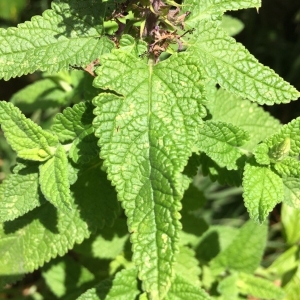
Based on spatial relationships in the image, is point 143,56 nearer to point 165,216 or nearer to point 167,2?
point 167,2

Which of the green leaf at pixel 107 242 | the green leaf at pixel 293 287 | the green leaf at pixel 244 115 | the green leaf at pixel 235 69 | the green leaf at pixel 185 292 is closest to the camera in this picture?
the green leaf at pixel 235 69

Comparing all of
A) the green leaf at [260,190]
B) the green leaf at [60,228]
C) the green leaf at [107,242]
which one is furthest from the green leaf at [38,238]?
the green leaf at [260,190]

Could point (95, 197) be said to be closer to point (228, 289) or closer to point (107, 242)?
point (107, 242)

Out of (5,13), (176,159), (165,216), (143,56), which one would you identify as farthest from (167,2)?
(5,13)

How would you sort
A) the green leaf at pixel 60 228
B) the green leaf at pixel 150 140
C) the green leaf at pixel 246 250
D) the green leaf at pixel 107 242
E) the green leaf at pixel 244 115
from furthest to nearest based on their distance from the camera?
the green leaf at pixel 246 250, the green leaf at pixel 107 242, the green leaf at pixel 244 115, the green leaf at pixel 60 228, the green leaf at pixel 150 140

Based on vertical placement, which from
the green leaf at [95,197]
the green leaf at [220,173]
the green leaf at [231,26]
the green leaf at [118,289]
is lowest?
the green leaf at [118,289]

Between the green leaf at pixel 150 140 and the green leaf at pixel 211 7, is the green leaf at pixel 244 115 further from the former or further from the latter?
the green leaf at pixel 150 140

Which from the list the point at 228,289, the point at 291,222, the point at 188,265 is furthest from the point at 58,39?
the point at 291,222
